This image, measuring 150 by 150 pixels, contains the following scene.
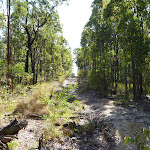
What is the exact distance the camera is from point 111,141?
12.9ft

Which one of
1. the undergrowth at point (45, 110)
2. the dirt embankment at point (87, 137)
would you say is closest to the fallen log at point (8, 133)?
the dirt embankment at point (87, 137)

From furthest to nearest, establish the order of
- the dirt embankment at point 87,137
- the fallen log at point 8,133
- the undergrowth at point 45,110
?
the undergrowth at point 45,110 < the dirt embankment at point 87,137 < the fallen log at point 8,133

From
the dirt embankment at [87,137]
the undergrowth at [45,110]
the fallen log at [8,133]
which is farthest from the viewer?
the undergrowth at [45,110]

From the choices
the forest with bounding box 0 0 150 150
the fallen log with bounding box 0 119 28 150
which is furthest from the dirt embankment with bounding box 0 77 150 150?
the fallen log with bounding box 0 119 28 150

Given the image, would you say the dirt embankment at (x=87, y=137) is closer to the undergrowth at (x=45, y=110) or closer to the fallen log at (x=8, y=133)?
the undergrowth at (x=45, y=110)

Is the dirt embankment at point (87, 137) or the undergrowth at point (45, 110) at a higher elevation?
the undergrowth at point (45, 110)

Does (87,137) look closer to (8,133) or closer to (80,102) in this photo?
(80,102)

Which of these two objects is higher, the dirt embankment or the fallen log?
the fallen log

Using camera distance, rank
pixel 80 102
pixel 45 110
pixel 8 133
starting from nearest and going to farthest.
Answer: pixel 8 133 → pixel 45 110 → pixel 80 102

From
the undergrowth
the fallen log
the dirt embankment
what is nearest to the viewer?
the fallen log

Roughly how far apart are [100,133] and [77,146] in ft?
3.26

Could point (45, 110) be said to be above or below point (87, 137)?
above

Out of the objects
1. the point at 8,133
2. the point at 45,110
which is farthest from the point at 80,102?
the point at 8,133

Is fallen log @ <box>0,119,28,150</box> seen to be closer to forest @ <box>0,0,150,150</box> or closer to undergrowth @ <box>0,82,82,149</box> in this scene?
forest @ <box>0,0,150,150</box>
